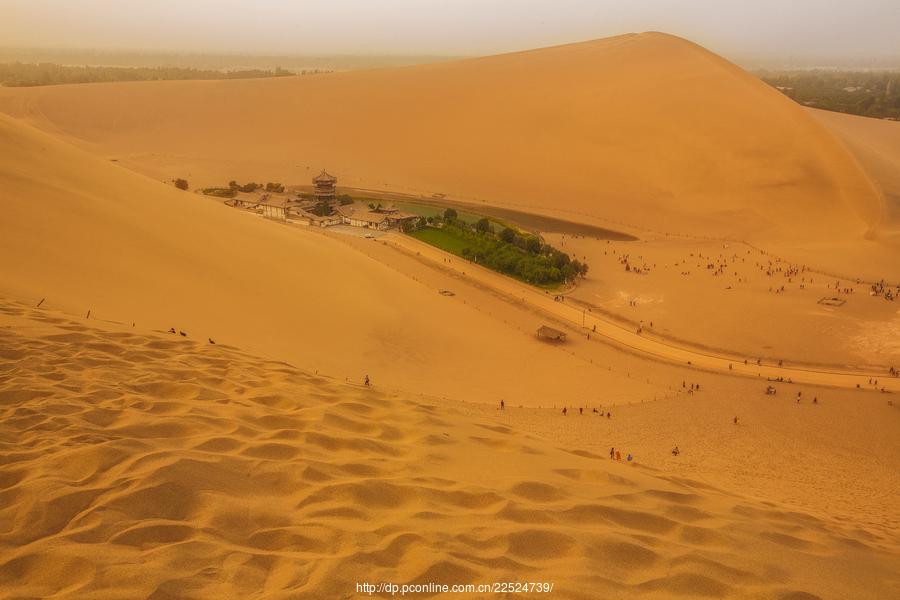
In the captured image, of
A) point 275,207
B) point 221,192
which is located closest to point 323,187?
point 275,207

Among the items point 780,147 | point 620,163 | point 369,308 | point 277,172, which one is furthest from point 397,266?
point 780,147


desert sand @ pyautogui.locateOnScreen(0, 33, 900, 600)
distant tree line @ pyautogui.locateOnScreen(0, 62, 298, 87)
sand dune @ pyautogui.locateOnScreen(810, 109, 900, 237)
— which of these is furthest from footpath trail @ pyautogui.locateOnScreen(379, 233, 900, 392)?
distant tree line @ pyautogui.locateOnScreen(0, 62, 298, 87)

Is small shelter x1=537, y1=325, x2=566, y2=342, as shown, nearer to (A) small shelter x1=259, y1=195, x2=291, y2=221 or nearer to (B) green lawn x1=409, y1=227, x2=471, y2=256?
(B) green lawn x1=409, y1=227, x2=471, y2=256

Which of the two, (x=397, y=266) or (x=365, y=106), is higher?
(x=365, y=106)

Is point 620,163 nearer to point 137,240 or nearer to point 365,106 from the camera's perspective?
point 365,106

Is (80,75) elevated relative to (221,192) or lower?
elevated

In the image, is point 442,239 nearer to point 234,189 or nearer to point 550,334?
point 550,334

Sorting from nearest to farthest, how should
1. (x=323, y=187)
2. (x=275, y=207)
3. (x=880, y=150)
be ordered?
1. (x=275, y=207)
2. (x=323, y=187)
3. (x=880, y=150)
